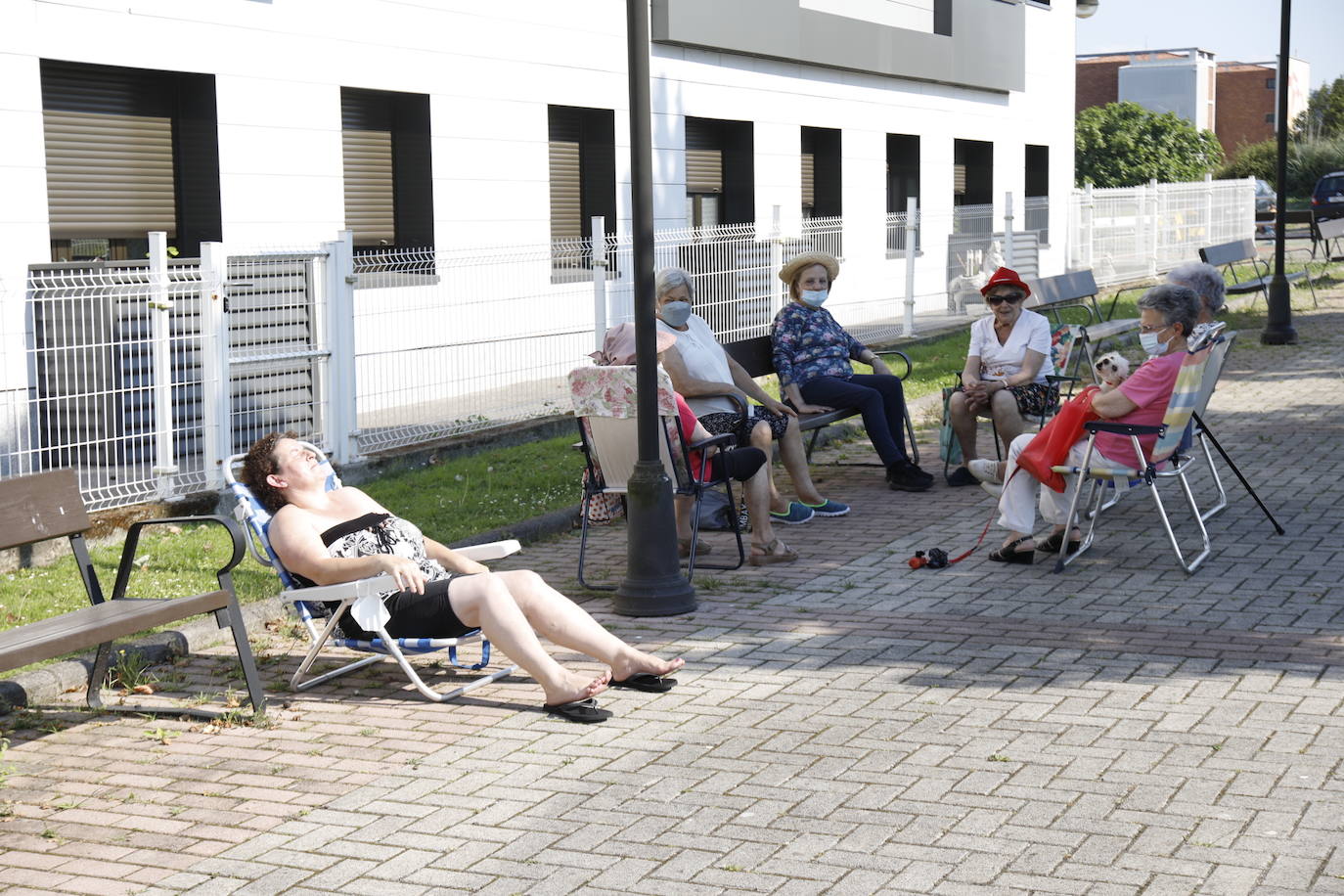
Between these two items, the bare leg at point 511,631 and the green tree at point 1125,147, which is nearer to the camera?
the bare leg at point 511,631

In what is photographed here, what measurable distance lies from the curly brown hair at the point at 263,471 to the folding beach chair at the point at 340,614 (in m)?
0.04

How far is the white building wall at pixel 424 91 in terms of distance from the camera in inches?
473

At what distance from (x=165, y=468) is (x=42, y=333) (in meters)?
1.14

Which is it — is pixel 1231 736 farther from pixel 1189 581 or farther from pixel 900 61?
pixel 900 61

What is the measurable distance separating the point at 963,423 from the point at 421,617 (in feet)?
17.3

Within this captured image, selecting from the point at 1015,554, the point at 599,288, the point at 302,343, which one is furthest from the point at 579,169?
the point at 1015,554

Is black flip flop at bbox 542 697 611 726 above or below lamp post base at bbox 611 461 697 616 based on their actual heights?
below

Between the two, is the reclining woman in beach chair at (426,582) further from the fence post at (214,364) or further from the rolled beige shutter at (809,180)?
the rolled beige shutter at (809,180)

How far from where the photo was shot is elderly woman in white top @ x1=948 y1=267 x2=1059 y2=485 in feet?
34.3

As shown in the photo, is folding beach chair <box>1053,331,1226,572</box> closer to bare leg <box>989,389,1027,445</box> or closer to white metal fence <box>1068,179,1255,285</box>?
bare leg <box>989,389,1027,445</box>

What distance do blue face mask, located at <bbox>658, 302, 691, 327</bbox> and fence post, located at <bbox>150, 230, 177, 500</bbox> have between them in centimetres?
286

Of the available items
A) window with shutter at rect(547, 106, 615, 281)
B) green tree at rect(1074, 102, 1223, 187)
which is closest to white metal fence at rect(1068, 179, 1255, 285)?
window with shutter at rect(547, 106, 615, 281)

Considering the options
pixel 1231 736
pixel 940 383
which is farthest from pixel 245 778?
pixel 940 383

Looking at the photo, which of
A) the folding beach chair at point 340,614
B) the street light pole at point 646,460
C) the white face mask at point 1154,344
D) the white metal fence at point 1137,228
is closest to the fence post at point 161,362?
the folding beach chair at point 340,614
